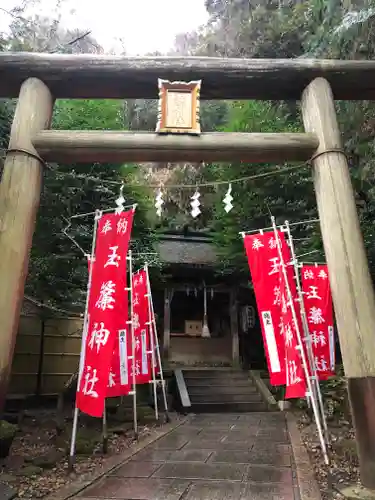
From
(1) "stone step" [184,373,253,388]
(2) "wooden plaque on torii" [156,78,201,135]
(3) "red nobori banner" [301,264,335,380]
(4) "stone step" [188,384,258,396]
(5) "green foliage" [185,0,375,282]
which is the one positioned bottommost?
(4) "stone step" [188,384,258,396]

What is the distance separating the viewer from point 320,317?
7012mm

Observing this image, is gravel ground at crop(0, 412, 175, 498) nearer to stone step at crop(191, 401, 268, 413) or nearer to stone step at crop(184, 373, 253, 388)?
stone step at crop(191, 401, 268, 413)

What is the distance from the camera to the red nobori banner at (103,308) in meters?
4.83

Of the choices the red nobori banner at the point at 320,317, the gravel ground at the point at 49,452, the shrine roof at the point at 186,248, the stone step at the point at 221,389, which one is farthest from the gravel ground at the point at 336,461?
the shrine roof at the point at 186,248

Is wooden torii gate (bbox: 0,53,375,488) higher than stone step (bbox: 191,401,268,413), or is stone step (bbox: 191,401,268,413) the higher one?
wooden torii gate (bbox: 0,53,375,488)

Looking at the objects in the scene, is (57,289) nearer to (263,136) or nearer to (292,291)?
(292,291)

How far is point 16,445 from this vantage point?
6422 millimetres

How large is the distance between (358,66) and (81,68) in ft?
11.3

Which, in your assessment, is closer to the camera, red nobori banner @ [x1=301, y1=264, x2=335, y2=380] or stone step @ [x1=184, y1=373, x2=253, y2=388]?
red nobori banner @ [x1=301, y1=264, x2=335, y2=380]

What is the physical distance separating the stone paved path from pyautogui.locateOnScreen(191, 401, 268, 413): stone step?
3.31 meters

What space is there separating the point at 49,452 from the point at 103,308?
7.37 feet

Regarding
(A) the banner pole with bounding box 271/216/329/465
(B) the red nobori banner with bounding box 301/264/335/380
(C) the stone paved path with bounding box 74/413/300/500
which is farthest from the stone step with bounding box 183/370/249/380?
(A) the banner pole with bounding box 271/216/329/465

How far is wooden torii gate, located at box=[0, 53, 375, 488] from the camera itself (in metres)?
4.04

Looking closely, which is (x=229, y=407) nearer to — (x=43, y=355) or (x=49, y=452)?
(x=43, y=355)
